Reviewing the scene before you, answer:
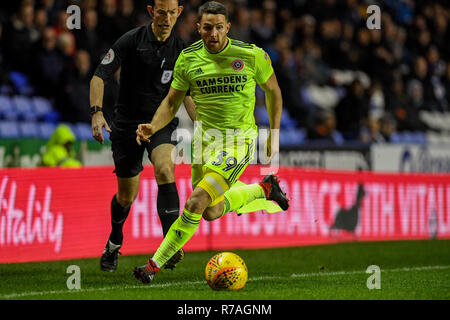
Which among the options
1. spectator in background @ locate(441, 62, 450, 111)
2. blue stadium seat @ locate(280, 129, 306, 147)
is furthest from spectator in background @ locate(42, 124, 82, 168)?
spectator in background @ locate(441, 62, 450, 111)

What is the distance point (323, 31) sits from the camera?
2008 cm

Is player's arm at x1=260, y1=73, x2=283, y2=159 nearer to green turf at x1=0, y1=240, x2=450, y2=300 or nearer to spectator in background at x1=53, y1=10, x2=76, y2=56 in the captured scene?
green turf at x1=0, y1=240, x2=450, y2=300

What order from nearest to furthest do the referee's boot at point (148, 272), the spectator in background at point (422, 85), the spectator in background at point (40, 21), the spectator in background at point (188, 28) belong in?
the referee's boot at point (148, 272) < the spectator in background at point (40, 21) < the spectator in background at point (188, 28) < the spectator in background at point (422, 85)

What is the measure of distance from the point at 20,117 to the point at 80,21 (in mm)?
2041

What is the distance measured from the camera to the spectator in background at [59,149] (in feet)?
38.3

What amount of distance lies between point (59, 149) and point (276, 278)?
4.66m

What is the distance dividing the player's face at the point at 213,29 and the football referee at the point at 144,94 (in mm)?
777

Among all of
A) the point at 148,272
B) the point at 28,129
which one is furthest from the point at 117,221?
the point at 28,129

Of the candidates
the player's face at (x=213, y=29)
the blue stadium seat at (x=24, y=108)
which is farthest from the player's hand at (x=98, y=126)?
the blue stadium seat at (x=24, y=108)

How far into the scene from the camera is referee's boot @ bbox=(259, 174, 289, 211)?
330 inches

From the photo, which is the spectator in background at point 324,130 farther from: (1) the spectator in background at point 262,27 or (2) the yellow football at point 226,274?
(2) the yellow football at point 226,274

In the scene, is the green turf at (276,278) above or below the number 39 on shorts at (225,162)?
below

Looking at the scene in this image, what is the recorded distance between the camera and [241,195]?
841 centimetres

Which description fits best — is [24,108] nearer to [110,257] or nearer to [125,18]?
[125,18]
